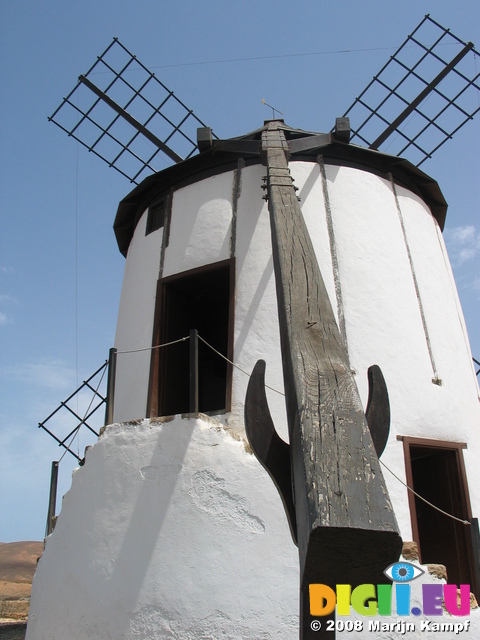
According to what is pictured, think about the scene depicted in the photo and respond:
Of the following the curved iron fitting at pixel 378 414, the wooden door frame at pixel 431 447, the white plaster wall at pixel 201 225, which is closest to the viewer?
the curved iron fitting at pixel 378 414

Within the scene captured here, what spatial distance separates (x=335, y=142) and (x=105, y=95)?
5.25 metres

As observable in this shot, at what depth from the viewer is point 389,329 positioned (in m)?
6.32

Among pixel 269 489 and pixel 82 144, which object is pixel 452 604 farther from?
pixel 82 144

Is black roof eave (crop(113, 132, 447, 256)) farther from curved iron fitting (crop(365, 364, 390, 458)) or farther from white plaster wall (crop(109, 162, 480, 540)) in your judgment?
curved iron fitting (crop(365, 364, 390, 458))

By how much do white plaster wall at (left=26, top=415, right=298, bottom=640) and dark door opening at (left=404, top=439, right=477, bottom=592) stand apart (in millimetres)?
1619

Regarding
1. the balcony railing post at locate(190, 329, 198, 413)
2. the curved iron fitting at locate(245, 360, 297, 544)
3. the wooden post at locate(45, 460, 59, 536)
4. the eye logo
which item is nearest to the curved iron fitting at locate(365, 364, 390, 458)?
the curved iron fitting at locate(245, 360, 297, 544)

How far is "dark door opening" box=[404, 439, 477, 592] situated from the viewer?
5.80 meters

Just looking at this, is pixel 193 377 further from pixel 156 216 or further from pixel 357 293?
pixel 156 216

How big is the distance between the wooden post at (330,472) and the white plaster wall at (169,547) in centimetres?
290

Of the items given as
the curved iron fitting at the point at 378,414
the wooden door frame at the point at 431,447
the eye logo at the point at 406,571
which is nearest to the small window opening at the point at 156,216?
the wooden door frame at the point at 431,447

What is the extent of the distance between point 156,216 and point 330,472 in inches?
265

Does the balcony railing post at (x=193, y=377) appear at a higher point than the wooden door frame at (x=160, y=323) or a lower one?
lower

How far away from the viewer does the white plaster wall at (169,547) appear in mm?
4574

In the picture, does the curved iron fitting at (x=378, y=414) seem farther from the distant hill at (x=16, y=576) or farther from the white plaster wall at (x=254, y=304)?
the distant hill at (x=16, y=576)
